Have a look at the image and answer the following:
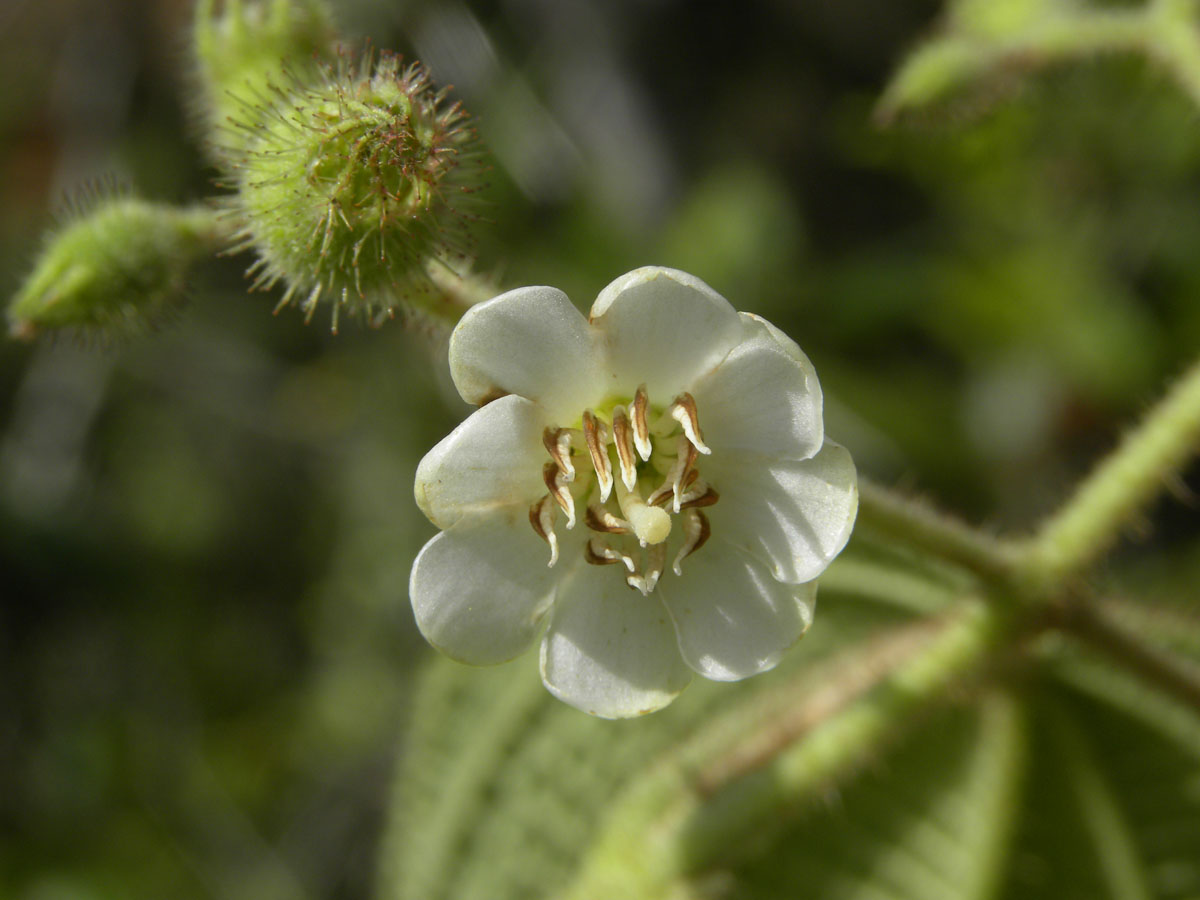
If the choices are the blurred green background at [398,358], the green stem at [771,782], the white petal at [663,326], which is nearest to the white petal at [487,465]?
the white petal at [663,326]

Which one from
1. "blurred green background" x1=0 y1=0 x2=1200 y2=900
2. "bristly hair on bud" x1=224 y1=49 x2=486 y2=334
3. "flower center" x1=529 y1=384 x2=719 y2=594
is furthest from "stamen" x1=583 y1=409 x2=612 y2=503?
"blurred green background" x1=0 y1=0 x2=1200 y2=900

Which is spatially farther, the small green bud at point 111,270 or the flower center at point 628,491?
the small green bud at point 111,270

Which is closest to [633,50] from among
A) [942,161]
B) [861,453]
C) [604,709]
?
[942,161]

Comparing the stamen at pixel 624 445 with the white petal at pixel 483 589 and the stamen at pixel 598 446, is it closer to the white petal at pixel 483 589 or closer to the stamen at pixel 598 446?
the stamen at pixel 598 446

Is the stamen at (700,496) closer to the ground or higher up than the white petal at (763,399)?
closer to the ground

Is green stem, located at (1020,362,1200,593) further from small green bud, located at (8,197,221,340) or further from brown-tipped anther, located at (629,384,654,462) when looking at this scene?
small green bud, located at (8,197,221,340)

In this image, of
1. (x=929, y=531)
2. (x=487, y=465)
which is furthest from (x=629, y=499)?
(x=929, y=531)

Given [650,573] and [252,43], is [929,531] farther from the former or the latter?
[252,43]
